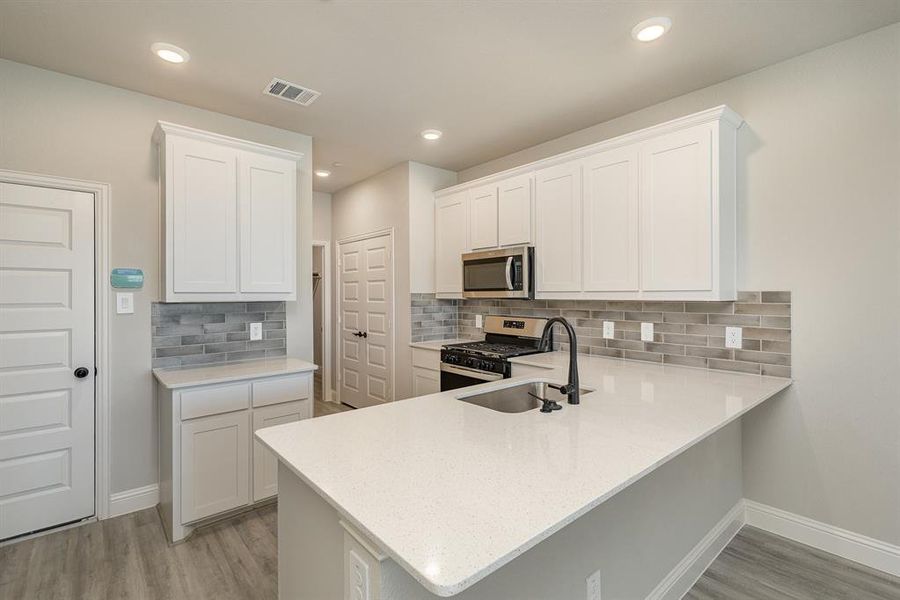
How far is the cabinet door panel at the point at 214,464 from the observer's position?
→ 97.7 inches

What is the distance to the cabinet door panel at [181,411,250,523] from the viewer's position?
2.48m

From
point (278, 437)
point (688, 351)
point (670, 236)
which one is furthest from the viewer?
Result: point (688, 351)

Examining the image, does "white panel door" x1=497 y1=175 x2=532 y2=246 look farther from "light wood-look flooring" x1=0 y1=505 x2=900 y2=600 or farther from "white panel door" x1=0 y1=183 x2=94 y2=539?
"white panel door" x1=0 y1=183 x2=94 y2=539

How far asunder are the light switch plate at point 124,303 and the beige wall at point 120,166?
0.04m

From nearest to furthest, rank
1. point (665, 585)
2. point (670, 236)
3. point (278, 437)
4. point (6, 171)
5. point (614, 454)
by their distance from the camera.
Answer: point (614, 454) < point (278, 437) < point (665, 585) < point (6, 171) < point (670, 236)

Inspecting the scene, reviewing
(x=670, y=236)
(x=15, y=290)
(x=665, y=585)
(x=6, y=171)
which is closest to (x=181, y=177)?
(x=6, y=171)

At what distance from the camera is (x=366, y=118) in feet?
10.7

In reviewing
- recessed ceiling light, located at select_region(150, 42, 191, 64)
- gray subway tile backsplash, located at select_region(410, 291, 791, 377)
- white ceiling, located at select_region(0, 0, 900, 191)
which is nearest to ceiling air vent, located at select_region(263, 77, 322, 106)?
white ceiling, located at select_region(0, 0, 900, 191)

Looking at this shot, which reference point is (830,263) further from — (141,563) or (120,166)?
(120,166)

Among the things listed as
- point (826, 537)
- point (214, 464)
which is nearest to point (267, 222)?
point (214, 464)

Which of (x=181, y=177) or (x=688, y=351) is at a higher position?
(x=181, y=177)

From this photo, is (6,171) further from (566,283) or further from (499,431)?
(566,283)

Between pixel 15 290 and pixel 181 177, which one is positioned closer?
pixel 15 290

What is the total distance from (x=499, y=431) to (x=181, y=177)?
2519 mm
